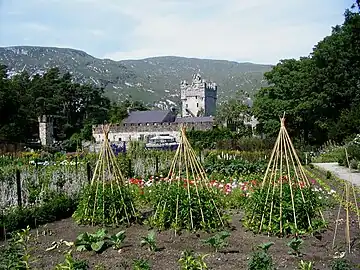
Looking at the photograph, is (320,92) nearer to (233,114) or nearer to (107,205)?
(233,114)

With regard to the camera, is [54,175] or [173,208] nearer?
[173,208]

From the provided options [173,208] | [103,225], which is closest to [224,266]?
[173,208]

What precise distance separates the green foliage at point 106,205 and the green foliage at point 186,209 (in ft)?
2.38

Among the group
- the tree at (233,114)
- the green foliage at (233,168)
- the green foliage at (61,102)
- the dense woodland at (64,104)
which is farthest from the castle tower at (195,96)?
the green foliage at (233,168)

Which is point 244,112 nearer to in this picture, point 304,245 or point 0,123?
point 0,123

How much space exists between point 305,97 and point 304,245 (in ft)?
96.4

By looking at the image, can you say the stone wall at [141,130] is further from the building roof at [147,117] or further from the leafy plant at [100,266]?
the leafy plant at [100,266]

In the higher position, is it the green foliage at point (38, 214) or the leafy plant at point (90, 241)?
the leafy plant at point (90, 241)

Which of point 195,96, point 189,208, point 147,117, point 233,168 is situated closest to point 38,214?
point 189,208

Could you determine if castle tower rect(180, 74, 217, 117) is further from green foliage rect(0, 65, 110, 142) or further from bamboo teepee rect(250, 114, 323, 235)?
bamboo teepee rect(250, 114, 323, 235)

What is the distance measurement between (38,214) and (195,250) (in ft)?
12.0

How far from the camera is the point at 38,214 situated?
821cm

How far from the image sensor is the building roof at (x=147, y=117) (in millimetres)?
51156

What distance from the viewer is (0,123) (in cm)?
3928
